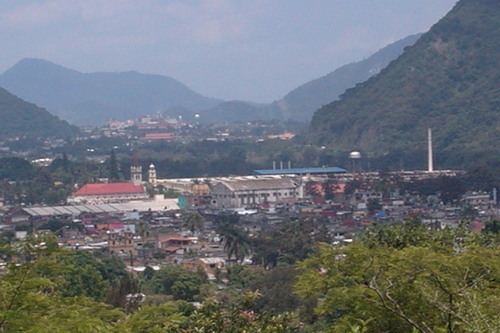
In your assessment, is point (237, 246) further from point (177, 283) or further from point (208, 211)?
point (208, 211)

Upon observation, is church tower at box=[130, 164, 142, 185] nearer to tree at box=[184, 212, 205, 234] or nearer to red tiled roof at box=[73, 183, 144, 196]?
red tiled roof at box=[73, 183, 144, 196]

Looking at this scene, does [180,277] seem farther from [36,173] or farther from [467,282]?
[36,173]

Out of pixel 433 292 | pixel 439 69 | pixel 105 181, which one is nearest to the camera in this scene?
pixel 433 292

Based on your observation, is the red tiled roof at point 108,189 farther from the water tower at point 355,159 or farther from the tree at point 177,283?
the tree at point 177,283

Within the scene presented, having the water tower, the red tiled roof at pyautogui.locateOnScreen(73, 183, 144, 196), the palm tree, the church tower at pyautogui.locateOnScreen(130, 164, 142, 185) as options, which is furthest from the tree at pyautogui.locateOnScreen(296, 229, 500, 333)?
the water tower

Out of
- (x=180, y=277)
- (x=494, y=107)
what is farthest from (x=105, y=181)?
(x=180, y=277)

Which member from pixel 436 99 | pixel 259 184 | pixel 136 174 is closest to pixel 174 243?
pixel 259 184

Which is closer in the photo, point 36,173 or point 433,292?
point 433,292
